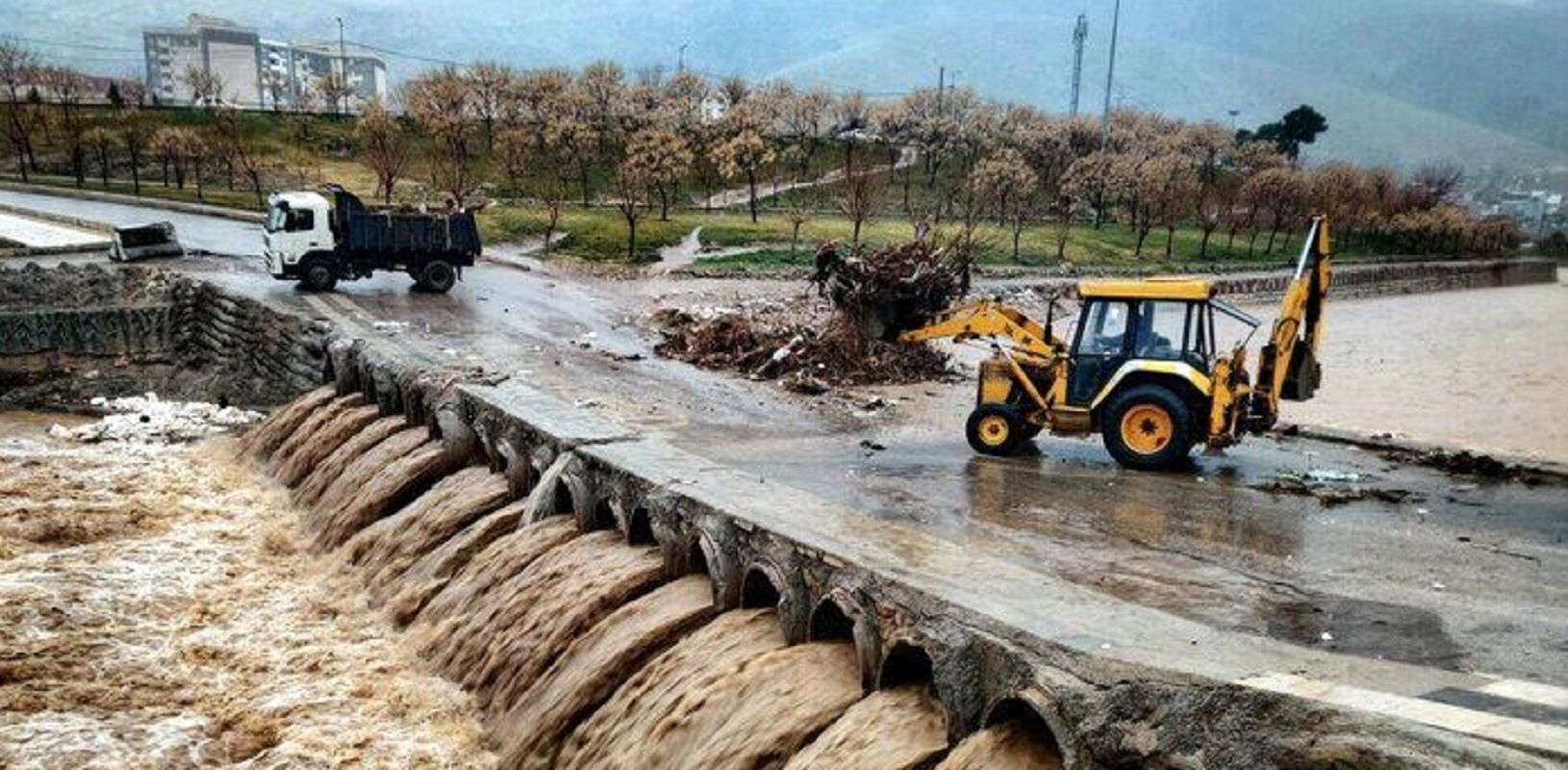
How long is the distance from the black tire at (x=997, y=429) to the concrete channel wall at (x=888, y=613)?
4.30 meters

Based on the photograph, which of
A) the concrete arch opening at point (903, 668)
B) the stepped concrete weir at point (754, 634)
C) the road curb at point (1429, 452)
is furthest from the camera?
the road curb at point (1429, 452)

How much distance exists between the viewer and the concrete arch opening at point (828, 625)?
9.62 m

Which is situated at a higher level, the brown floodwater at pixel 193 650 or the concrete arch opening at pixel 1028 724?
the concrete arch opening at pixel 1028 724

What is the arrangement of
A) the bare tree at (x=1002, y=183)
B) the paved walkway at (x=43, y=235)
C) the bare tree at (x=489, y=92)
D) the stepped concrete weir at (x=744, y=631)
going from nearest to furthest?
the stepped concrete weir at (x=744, y=631) → the paved walkway at (x=43, y=235) → the bare tree at (x=1002, y=183) → the bare tree at (x=489, y=92)

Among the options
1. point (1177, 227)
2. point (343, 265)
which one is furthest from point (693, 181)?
point (343, 265)

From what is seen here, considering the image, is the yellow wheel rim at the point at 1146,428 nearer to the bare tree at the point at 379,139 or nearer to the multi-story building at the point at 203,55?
the bare tree at the point at 379,139

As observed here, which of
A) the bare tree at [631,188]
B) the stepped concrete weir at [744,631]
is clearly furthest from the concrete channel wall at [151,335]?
the bare tree at [631,188]

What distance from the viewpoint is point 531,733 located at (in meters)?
10.4

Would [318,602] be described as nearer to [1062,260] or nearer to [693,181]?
[1062,260]

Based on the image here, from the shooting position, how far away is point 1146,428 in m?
14.5

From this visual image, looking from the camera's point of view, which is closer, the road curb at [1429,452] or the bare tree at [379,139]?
the road curb at [1429,452]

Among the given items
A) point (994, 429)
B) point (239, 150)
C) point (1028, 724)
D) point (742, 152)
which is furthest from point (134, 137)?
point (1028, 724)

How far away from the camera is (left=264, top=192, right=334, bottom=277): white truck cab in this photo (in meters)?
28.9

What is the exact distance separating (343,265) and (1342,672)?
2740 centimetres
